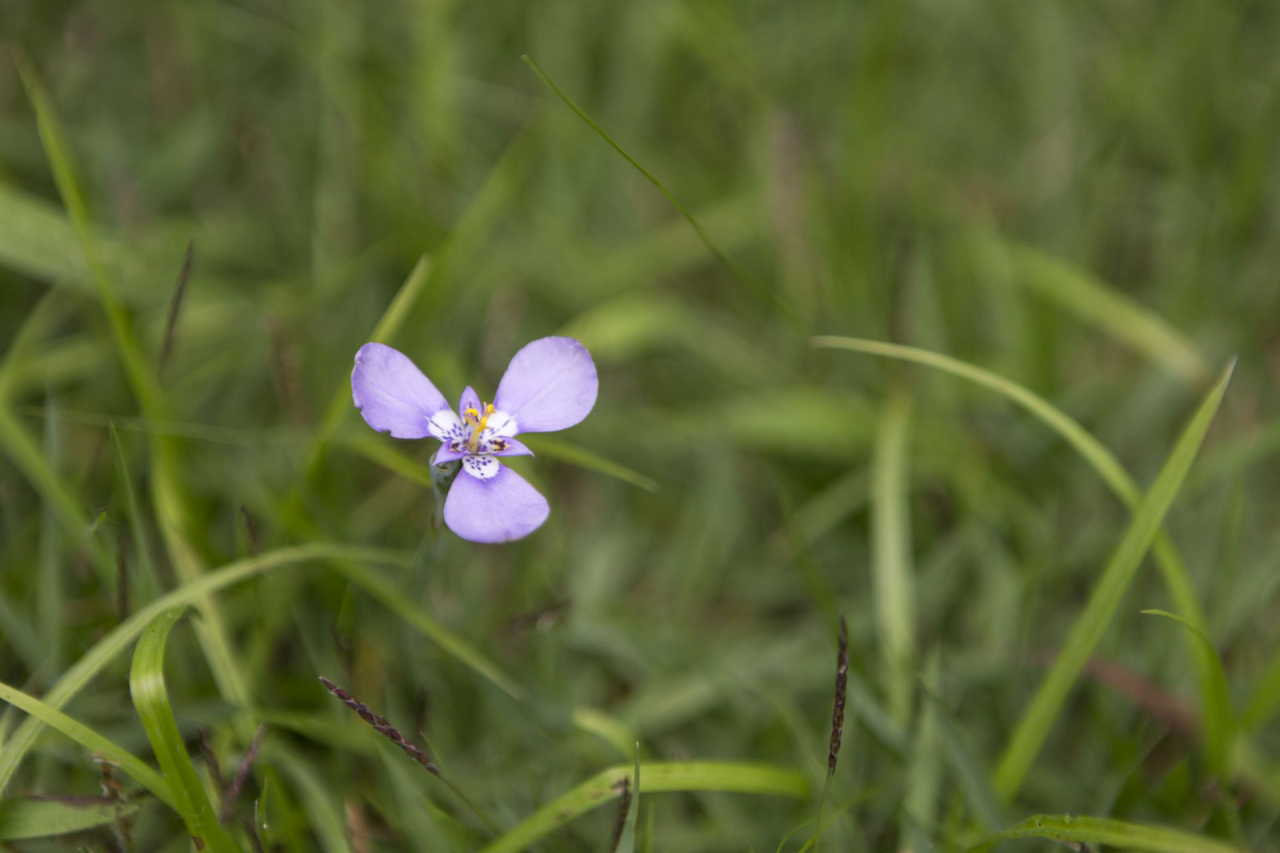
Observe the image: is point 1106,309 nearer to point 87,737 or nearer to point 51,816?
point 87,737

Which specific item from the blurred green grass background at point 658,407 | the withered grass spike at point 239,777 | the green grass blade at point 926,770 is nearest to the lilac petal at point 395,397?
the blurred green grass background at point 658,407

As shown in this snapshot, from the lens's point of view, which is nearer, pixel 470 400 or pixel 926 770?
pixel 470 400

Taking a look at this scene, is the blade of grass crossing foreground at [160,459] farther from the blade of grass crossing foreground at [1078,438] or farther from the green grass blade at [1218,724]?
the green grass blade at [1218,724]

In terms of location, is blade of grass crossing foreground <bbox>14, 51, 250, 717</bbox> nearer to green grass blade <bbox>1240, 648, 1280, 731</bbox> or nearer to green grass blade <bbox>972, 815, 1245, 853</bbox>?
green grass blade <bbox>972, 815, 1245, 853</bbox>

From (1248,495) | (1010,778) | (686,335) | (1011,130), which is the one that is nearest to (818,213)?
(686,335)

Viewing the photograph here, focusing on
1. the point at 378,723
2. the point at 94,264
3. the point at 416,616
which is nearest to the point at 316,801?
Answer: the point at 416,616

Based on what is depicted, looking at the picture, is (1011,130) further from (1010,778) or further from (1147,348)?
(1010,778)

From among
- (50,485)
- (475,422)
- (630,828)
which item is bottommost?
(630,828)
